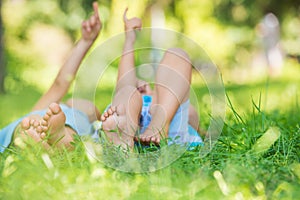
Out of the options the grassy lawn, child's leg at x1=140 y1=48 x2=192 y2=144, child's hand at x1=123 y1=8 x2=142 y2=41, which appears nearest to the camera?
the grassy lawn

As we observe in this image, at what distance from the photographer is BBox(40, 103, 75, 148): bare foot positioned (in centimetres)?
193

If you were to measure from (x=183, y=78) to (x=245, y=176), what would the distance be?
2.28 feet

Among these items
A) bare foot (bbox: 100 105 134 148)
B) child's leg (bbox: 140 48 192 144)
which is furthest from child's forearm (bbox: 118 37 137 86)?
bare foot (bbox: 100 105 134 148)

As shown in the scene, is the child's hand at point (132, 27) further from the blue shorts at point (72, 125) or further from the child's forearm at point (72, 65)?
the blue shorts at point (72, 125)

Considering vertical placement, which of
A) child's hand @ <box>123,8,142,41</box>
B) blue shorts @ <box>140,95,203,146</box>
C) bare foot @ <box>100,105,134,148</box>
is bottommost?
blue shorts @ <box>140,95,203,146</box>

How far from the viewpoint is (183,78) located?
2193 millimetres

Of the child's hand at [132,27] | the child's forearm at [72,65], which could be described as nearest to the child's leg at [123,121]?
the child's hand at [132,27]

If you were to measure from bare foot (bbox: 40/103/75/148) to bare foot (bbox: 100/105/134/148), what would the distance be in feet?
0.49

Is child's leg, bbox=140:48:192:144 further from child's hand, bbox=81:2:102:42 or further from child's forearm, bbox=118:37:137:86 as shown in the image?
child's hand, bbox=81:2:102:42

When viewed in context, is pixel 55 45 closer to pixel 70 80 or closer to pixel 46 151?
pixel 70 80

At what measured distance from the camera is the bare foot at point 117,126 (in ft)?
6.36

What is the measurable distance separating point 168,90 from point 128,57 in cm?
29

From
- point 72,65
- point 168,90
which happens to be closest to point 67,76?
point 72,65

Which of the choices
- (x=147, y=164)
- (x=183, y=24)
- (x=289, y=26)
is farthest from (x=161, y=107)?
(x=289, y=26)
